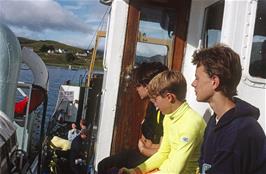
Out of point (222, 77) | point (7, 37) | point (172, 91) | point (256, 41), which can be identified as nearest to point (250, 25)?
point (256, 41)

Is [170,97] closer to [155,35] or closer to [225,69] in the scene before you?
[225,69]

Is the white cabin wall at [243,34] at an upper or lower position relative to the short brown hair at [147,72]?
upper

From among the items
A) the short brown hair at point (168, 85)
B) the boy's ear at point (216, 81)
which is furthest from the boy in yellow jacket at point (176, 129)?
the boy's ear at point (216, 81)

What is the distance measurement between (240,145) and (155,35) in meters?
3.07

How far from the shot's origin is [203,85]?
247 cm

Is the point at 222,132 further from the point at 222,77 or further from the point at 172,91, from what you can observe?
the point at 172,91

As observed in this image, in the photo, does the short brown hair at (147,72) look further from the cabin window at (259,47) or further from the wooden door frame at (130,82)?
the wooden door frame at (130,82)

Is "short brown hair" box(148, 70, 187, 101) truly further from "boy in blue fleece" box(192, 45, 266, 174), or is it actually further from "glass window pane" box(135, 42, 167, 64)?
"glass window pane" box(135, 42, 167, 64)

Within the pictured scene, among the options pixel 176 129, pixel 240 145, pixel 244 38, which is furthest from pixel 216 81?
pixel 244 38

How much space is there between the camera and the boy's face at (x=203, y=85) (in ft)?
7.96

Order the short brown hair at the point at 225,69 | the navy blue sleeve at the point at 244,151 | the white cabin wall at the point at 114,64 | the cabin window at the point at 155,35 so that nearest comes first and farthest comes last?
1. the navy blue sleeve at the point at 244,151
2. the short brown hair at the point at 225,69
3. the white cabin wall at the point at 114,64
4. the cabin window at the point at 155,35

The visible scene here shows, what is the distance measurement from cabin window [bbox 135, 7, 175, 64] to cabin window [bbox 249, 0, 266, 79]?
68.6 inches

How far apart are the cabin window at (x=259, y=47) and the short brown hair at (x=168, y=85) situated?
586 millimetres

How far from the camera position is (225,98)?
7.86 feet
